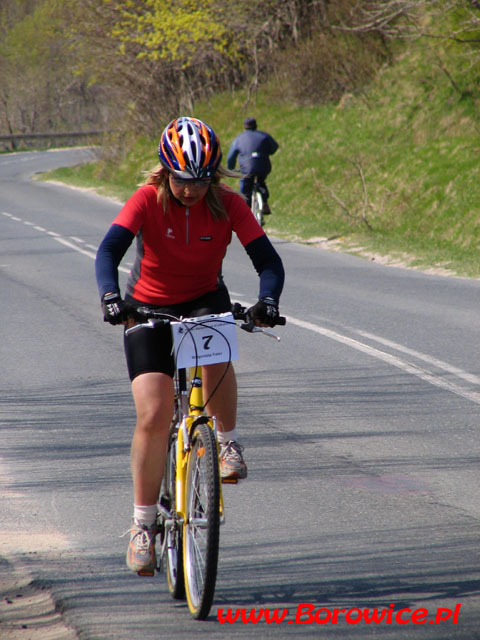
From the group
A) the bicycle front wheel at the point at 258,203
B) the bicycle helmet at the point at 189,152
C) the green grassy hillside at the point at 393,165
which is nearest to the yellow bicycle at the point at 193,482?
the bicycle helmet at the point at 189,152

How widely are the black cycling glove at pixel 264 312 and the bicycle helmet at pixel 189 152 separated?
0.59 m

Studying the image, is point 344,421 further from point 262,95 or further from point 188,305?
point 262,95

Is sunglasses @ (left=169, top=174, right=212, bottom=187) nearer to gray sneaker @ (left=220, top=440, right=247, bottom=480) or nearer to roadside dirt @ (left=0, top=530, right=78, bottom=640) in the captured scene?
gray sneaker @ (left=220, top=440, right=247, bottom=480)

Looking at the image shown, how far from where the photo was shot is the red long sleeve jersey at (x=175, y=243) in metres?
4.15

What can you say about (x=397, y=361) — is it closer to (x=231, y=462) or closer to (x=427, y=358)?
(x=427, y=358)

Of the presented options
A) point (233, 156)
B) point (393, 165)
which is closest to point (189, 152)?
point (233, 156)

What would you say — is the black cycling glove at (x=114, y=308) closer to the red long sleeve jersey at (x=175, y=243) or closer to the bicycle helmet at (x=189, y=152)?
the red long sleeve jersey at (x=175, y=243)

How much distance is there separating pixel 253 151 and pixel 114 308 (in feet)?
54.1

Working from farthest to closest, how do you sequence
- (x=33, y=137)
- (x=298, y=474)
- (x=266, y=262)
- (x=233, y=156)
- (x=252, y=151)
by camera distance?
(x=33, y=137) < (x=252, y=151) < (x=233, y=156) < (x=298, y=474) < (x=266, y=262)

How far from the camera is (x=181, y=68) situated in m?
36.9

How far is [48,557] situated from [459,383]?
4.39m

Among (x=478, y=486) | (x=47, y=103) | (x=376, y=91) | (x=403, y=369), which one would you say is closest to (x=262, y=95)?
(x=376, y=91)

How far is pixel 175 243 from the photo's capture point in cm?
416

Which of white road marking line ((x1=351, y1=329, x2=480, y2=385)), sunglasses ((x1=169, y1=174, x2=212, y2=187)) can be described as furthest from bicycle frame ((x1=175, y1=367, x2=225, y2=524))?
white road marking line ((x1=351, y1=329, x2=480, y2=385))
